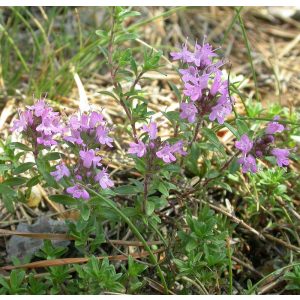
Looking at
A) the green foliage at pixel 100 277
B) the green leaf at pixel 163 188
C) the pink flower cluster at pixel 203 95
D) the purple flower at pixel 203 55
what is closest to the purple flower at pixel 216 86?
the pink flower cluster at pixel 203 95

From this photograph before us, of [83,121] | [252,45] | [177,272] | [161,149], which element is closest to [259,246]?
[177,272]

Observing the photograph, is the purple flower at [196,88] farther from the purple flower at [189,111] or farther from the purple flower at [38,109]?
the purple flower at [38,109]

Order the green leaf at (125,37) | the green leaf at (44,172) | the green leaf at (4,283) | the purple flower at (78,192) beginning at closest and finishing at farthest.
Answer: the purple flower at (78,192)
the green leaf at (4,283)
the green leaf at (44,172)
the green leaf at (125,37)

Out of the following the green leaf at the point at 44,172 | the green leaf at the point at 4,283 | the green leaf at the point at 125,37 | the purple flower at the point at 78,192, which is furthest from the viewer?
the green leaf at the point at 125,37

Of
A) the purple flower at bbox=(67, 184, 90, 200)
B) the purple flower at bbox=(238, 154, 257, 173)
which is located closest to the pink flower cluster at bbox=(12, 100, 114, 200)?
the purple flower at bbox=(67, 184, 90, 200)

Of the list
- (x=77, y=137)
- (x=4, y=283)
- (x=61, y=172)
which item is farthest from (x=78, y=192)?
(x=4, y=283)

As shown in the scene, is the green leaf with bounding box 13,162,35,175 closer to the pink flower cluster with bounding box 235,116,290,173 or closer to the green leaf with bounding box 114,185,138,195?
the green leaf with bounding box 114,185,138,195

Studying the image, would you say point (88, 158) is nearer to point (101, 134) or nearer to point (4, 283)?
point (101, 134)

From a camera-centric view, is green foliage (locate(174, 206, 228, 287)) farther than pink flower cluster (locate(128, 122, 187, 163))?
Yes
